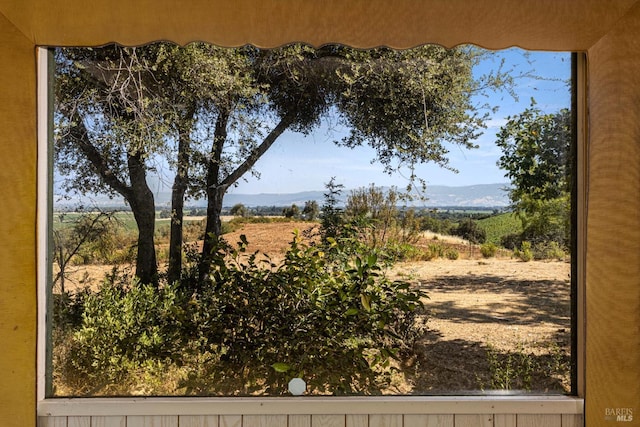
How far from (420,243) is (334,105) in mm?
662

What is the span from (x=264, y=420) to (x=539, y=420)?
1082 mm

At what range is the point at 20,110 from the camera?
5.69 ft

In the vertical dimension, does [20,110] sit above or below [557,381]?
above

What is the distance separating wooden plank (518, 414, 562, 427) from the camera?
73.0 inches

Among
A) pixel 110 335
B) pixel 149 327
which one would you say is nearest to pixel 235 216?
pixel 149 327

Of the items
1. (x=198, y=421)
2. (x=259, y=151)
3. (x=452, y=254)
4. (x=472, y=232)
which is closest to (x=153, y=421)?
(x=198, y=421)

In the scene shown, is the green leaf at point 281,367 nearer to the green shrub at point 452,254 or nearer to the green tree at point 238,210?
the green tree at point 238,210

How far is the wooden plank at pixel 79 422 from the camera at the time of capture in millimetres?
1812

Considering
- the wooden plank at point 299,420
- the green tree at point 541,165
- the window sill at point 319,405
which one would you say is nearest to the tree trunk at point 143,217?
the window sill at point 319,405

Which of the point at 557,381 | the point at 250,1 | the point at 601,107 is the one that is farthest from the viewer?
the point at 557,381

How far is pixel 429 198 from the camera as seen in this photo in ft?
6.34

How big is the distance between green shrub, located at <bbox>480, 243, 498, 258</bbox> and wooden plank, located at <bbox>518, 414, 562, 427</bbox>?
0.64 metres

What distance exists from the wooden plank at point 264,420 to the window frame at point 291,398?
0.07 feet

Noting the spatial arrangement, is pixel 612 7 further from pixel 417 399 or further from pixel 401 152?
pixel 417 399
